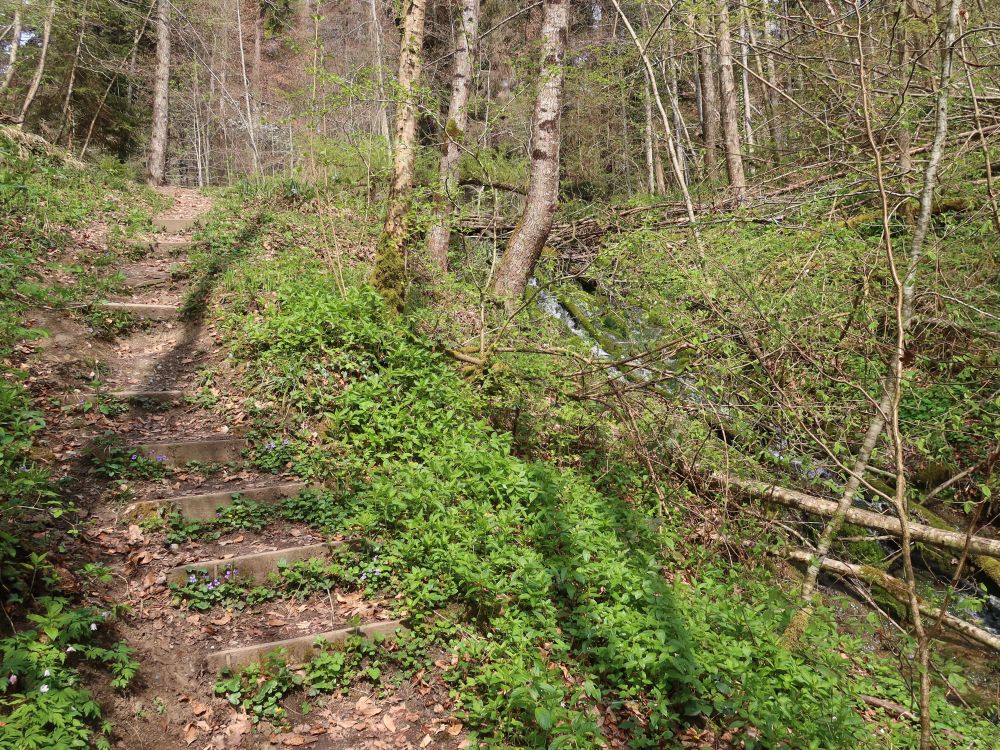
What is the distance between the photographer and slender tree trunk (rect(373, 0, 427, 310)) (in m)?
6.18

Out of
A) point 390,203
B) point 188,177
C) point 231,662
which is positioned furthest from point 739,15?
point 188,177

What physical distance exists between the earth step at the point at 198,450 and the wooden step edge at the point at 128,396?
2.64 ft

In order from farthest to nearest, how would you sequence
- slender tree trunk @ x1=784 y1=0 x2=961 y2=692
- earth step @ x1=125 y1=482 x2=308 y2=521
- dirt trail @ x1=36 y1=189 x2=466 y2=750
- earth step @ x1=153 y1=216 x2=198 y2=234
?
1. earth step @ x1=153 y1=216 x2=198 y2=234
2. earth step @ x1=125 y1=482 x2=308 y2=521
3. slender tree trunk @ x1=784 y1=0 x2=961 y2=692
4. dirt trail @ x1=36 y1=189 x2=466 y2=750

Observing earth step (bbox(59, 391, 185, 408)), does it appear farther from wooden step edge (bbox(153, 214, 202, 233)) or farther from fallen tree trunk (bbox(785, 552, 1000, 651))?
fallen tree trunk (bbox(785, 552, 1000, 651))

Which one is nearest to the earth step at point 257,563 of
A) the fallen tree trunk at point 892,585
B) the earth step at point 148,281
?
the fallen tree trunk at point 892,585

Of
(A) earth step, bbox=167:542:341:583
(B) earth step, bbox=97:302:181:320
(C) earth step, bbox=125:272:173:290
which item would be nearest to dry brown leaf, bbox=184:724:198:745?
(A) earth step, bbox=167:542:341:583

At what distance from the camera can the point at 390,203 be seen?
645 cm

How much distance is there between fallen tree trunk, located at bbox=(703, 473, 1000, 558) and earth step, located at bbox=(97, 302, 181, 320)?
21.7 feet

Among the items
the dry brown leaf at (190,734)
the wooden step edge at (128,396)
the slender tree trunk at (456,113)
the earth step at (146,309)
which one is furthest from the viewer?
the slender tree trunk at (456,113)

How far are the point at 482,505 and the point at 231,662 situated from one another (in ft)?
6.70

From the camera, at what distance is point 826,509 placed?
19.1 feet

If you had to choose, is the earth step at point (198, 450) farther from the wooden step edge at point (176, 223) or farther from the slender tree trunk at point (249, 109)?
the slender tree trunk at point (249, 109)

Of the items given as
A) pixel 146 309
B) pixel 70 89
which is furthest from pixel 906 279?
pixel 70 89

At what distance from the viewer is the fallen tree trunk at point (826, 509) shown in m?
5.26
